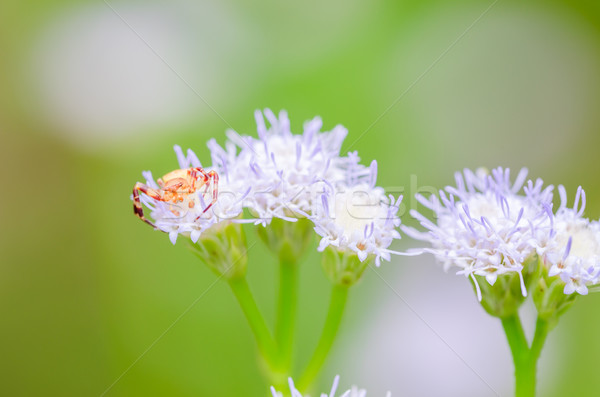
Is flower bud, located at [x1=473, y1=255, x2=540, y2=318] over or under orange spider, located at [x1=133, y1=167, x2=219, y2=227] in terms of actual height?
under

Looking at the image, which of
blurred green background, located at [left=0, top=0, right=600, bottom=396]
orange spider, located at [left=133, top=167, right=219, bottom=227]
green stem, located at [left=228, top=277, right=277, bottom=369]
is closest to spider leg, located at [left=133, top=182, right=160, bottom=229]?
orange spider, located at [left=133, top=167, right=219, bottom=227]

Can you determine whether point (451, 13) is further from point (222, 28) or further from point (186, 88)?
point (186, 88)

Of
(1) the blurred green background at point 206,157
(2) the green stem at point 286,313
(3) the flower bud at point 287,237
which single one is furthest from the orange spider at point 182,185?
(1) the blurred green background at point 206,157

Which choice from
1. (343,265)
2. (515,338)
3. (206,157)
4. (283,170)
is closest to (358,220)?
(343,265)

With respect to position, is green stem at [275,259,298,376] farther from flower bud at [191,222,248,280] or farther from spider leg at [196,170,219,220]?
spider leg at [196,170,219,220]

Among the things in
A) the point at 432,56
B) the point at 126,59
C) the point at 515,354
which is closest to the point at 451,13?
the point at 432,56

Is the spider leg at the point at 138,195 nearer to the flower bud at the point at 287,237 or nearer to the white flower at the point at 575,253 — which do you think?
the flower bud at the point at 287,237
